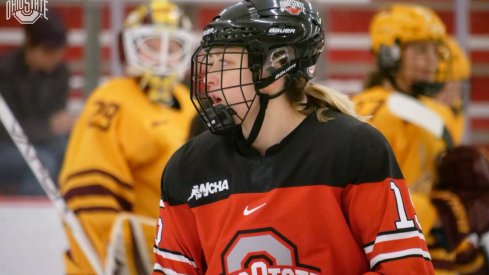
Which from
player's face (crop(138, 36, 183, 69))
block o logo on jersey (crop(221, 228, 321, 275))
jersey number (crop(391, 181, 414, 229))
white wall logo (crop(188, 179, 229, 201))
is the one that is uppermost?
white wall logo (crop(188, 179, 229, 201))

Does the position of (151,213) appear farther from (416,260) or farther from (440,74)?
(416,260)

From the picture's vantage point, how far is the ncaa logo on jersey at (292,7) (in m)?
1.92

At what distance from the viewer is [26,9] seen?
2.91 m

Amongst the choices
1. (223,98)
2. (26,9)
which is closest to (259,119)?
(223,98)

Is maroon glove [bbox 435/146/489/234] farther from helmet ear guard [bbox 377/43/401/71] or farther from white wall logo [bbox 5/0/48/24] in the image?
white wall logo [bbox 5/0/48/24]

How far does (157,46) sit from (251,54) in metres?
1.79

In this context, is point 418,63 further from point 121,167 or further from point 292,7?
point 292,7

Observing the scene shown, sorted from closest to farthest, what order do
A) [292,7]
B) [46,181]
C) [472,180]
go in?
[292,7] < [472,180] < [46,181]

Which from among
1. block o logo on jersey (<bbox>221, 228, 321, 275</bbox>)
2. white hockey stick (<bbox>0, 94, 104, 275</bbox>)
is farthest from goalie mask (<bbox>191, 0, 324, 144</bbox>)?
white hockey stick (<bbox>0, 94, 104, 275</bbox>)

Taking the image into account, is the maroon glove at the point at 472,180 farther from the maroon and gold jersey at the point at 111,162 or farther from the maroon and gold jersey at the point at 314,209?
the maroon and gold jersey at the point at 314,209

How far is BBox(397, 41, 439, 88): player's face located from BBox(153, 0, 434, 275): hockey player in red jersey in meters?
1.39

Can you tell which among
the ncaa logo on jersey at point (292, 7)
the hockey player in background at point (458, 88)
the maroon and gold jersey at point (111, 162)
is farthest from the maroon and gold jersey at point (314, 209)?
the hockey player in background at point (458, 88)

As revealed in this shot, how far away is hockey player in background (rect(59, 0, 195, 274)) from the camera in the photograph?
3.36 meters

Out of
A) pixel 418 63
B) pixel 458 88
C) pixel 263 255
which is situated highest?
pixel 263 255
